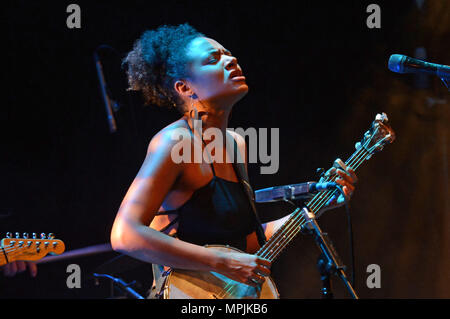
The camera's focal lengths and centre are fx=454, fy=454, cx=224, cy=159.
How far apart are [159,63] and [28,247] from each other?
1562mm

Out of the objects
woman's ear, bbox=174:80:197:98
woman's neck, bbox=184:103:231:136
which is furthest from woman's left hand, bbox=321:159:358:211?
woman's ear, bbox=174:80:197:98

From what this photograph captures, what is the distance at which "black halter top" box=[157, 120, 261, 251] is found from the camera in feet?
6.75

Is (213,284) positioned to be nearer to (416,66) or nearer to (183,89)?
(183,89)

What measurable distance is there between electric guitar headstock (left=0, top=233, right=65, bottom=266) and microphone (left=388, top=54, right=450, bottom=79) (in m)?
2.30

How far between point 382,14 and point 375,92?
25.6 inches

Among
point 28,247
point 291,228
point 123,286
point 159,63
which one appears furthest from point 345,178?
point 28,247

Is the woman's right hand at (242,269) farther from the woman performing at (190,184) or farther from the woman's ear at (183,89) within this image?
the woman's ear at (183,89)

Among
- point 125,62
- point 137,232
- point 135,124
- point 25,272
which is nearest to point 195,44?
point 125,62

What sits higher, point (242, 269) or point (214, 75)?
point (214, 75)

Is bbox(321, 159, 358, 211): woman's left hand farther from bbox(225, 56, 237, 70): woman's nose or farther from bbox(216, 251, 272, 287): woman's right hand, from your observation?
bbox(225, 56, 237, 70): woman's nose

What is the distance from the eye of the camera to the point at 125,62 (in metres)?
2.54

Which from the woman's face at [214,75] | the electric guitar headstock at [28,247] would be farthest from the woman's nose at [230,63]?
the electric guitar headstock at [28,247]

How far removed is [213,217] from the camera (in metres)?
2.07
